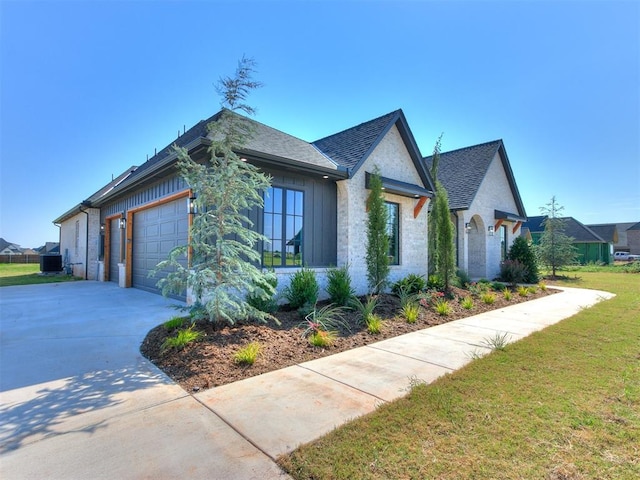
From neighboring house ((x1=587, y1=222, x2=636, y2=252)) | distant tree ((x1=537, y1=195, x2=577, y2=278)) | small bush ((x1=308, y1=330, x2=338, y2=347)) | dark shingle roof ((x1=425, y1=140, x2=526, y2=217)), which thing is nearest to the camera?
small bush ((x1=308, y1=330, x2=338, y2=347))

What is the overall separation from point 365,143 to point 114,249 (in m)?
12.1

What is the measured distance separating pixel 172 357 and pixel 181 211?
203 inches

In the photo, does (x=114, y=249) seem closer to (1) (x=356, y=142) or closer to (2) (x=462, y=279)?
(1) (x=356, y=142)

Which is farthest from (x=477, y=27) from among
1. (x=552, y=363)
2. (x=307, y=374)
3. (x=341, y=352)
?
(x=307, y=374)

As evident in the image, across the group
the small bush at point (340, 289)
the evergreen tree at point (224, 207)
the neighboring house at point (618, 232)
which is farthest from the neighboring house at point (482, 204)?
the neighboring house at point (618, 232)

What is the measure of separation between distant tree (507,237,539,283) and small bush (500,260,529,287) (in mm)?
185

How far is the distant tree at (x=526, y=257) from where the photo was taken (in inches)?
619

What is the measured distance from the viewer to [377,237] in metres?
9.41

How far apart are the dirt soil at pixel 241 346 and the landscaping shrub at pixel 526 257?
11.0 m

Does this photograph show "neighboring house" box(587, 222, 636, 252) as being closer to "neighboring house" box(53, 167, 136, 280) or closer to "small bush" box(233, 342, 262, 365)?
"small bush" box(233, 342, 262, 365)

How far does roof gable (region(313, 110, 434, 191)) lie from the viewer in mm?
10412

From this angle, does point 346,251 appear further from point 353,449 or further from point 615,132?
point 615,132

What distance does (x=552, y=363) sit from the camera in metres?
4.66

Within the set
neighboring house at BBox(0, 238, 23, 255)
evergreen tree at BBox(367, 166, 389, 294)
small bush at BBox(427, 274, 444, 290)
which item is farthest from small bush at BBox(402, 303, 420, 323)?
neighboring house at BBox(0, 238, 23, 255)
